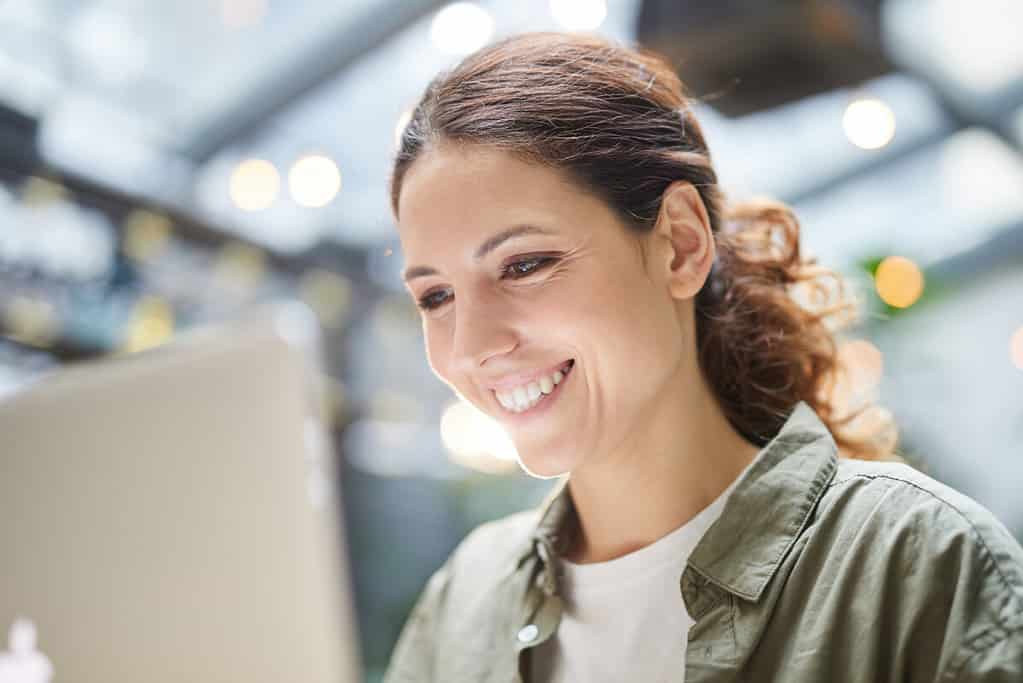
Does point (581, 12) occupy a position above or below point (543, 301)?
above

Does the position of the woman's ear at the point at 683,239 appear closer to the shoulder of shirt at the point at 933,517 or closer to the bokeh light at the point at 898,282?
the shoulder of shirt at the point at 933,517

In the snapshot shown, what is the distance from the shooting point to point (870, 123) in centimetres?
268

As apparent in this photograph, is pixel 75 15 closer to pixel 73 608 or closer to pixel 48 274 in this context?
pixel 48 274

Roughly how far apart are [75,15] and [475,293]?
2.25 meters

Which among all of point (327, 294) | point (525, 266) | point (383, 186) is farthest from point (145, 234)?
point (525, 266)

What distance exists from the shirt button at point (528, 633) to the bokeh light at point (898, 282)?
2.12 m

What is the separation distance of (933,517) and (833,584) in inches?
4.3

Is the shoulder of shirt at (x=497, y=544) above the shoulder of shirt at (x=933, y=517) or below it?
below

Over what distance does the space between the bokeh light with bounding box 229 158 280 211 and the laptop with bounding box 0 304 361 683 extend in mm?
2443

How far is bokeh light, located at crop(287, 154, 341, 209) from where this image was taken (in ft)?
10.3

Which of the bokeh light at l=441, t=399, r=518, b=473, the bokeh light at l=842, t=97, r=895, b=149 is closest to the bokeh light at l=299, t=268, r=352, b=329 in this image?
the bokeh light at l=441, t=399, r=518, b=473

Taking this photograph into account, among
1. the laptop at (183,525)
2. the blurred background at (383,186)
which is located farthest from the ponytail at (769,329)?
the blurred background at (383,186)

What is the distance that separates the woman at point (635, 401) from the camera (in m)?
0.94

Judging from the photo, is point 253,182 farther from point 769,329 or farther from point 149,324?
point 769,329
